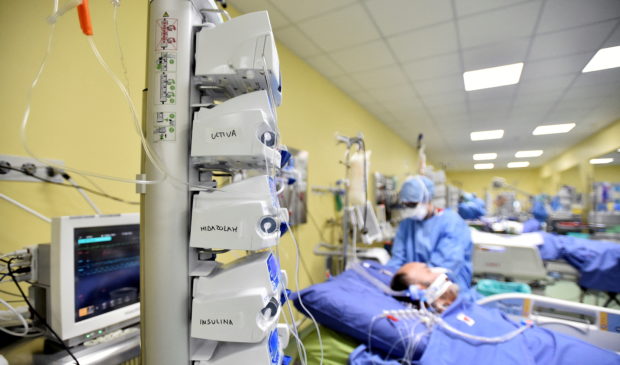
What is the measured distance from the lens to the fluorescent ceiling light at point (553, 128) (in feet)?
15.0

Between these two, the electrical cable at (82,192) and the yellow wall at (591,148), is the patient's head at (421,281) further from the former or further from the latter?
the yellow wall at (591,148)

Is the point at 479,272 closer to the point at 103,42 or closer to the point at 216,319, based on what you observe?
the point at 216,319

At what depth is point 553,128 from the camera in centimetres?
475

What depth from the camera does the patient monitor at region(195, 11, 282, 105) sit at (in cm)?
60

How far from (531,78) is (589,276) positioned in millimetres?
2046

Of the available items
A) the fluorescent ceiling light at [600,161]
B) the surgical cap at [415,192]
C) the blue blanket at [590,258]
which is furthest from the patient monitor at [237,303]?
the fluorescent ceiling light at [600,161]

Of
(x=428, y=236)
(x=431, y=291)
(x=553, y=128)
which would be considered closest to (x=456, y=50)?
(x=428, y=236)

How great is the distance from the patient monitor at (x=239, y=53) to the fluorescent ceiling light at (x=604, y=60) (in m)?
3.29

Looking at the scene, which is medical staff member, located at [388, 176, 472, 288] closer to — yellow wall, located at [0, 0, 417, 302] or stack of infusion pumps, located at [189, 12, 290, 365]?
yellow wall, located at [0, 0, 417, 302]

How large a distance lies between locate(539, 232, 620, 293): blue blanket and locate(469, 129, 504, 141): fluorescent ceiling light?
9.60 ft

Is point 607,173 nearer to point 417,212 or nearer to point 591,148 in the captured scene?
point 591,148

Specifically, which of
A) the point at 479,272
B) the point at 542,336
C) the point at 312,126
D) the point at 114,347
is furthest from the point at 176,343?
the point at 479,272

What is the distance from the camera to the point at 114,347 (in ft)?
2.87

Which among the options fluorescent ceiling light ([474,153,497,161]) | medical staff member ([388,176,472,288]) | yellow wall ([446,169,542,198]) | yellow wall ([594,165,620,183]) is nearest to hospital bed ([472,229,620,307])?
medical staff member ([388,176,472,288])
